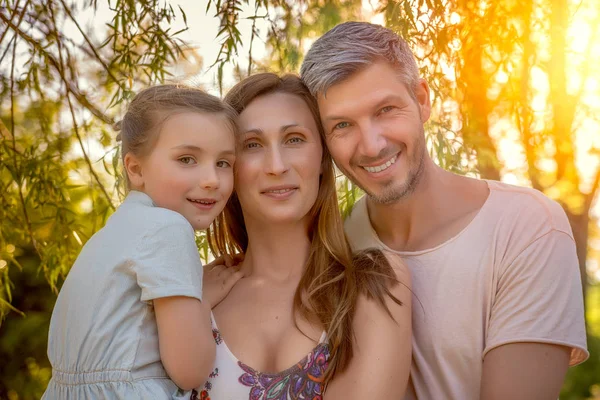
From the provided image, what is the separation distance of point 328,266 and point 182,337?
64cm

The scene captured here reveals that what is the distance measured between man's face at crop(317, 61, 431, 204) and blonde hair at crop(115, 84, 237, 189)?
13.5 inches

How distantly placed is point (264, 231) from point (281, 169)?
0.32 m

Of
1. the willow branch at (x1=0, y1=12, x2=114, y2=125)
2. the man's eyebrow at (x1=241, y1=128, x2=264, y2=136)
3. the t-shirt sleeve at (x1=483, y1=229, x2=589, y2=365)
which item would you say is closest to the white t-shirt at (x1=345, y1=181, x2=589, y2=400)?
the t-shirt sleeve at (x1=483, y1=229, x2=589, y2=365)

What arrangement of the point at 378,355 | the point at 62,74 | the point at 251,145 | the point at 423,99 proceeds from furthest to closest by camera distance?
the point at 62,74 → the point at 423,99 → the point at 251,145 → the point at 378,355

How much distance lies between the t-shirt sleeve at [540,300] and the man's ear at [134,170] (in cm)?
110

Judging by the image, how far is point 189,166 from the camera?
2.45 metres

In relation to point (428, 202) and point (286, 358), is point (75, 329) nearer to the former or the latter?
point (286, 358)

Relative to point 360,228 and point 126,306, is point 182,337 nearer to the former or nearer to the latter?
point 126,306

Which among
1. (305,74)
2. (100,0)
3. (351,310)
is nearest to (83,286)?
(351,310)

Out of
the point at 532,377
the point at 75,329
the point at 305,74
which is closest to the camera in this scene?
the point at 75,329

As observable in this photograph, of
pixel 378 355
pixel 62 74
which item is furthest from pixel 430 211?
pixel 62 74

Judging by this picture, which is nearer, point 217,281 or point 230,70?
point 217,281

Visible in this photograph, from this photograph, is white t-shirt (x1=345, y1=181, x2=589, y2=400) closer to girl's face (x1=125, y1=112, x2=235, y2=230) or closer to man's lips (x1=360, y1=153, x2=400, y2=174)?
man's lips (x1=360, y1=153, x2=400, y2=174)

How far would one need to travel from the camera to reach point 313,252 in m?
2.70
